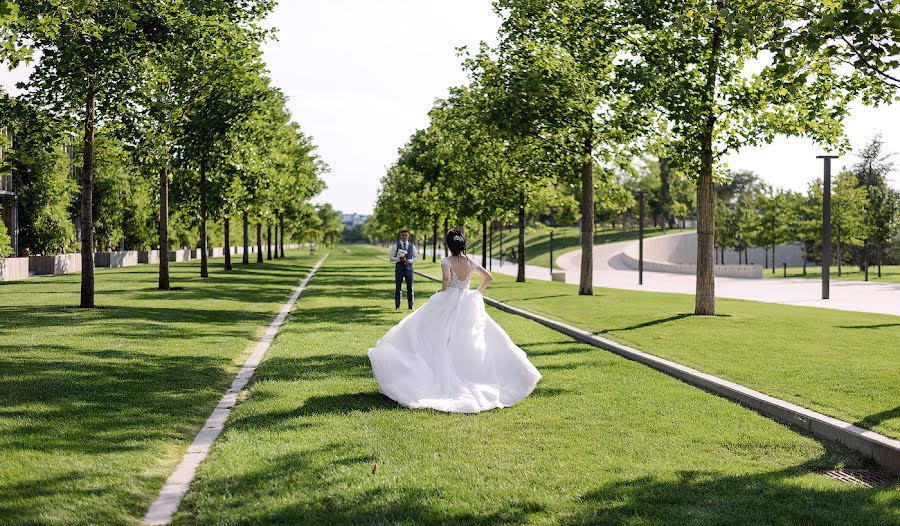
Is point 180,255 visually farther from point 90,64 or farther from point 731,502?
point 731,502

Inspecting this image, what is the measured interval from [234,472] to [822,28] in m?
6.81

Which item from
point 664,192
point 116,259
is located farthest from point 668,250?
point 116,259

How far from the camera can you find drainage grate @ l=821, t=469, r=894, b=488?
6.03m

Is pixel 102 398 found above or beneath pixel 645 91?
beneath

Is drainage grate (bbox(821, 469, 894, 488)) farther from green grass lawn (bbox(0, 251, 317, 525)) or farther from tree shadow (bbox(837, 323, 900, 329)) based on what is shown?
tree shadow (bbox(837, 323, 900, 329))

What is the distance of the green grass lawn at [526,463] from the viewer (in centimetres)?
505

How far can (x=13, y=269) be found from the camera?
35062mm

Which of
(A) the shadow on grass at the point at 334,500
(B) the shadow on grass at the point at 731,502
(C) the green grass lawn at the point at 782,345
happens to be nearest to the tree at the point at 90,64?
(C) the green grass lawn at the point at 782,345

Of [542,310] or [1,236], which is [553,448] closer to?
[542,310]

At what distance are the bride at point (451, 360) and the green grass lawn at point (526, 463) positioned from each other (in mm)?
246

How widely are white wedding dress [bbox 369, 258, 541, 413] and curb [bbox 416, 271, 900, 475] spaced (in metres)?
2.29

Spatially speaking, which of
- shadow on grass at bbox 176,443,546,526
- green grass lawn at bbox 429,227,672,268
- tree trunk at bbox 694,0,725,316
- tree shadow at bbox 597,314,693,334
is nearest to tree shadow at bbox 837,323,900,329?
tree trunk at bbox 694,0,725,316

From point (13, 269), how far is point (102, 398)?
3010cm

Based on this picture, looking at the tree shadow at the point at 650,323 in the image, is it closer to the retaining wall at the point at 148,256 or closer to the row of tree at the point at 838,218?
the row of tree at the point at 838,218
